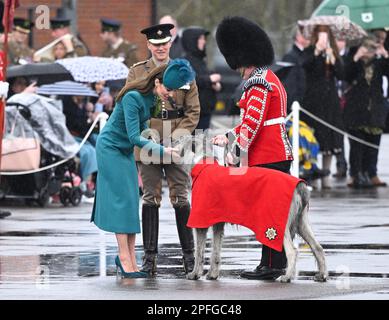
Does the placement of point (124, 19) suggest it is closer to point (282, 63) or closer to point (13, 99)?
point (282, 63)

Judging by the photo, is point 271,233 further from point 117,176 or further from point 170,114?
point 170,114

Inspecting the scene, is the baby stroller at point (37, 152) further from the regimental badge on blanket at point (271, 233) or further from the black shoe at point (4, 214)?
the regimental badge on blanket at point (271, 233)

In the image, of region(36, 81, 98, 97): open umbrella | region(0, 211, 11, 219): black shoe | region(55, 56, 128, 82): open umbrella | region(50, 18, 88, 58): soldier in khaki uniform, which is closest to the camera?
region(0, 211, 11, 219): black shoe

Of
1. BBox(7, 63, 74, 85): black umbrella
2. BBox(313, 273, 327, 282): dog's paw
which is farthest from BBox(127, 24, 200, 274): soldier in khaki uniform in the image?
BBox(7, 63, 74, 85): black umbrella

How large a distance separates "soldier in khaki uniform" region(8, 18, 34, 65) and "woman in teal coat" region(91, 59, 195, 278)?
31.6 feet

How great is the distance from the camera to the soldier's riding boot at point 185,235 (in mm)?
13156

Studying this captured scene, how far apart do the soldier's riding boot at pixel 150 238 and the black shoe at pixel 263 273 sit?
0.81 meters

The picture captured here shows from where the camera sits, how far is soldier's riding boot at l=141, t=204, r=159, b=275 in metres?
13.0

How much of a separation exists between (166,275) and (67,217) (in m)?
5.72

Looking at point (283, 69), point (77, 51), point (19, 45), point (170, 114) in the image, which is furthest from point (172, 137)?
point (77, 51)

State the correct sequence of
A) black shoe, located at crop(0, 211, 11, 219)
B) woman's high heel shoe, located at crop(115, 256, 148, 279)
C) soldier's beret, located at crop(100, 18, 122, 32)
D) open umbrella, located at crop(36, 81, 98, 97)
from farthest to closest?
1. soldier's beret, located at crop(100, 18, 122, 32)
2. open umbrella, located at crop(36, 81, 98, 97)
3. black shoe, located at crop(0, 211, 11, 219)
4. woman's high heel shoe, located at crop(115, 256, 148, 279)

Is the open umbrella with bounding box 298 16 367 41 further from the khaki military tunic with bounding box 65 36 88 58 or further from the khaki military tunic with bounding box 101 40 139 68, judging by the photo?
the khaki military tunic with bounding box 65 36 88 58

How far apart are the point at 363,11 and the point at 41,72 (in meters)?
4.92

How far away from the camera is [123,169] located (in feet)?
41.7
